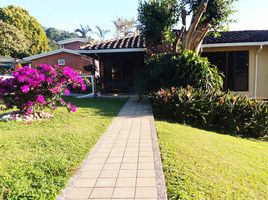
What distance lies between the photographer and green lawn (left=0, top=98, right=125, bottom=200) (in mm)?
3355

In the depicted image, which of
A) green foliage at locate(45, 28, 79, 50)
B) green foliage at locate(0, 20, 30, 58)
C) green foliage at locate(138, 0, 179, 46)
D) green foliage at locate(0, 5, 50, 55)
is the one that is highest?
green foliage at locate(45, 28, 79, 50)

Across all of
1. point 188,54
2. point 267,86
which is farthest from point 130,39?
point 267,86

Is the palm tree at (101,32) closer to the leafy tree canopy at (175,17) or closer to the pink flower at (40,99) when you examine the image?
the leafy tree canopy at (175,17)

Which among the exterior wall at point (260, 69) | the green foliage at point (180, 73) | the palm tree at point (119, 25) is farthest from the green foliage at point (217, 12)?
the palm tree at point (119, 25)

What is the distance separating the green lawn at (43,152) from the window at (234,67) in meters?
8.32

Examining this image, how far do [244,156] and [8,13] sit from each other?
39275 mm

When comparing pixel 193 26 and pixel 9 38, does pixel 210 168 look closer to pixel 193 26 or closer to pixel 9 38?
pixel 193 26

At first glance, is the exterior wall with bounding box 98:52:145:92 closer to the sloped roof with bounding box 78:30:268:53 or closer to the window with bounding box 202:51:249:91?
the sloped roof with bounding box 78:30:268:53

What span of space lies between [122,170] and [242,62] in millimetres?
11477

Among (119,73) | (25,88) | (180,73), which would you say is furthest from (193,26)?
(25,88)

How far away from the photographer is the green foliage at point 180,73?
9680mm

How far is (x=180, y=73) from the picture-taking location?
9.94 metres

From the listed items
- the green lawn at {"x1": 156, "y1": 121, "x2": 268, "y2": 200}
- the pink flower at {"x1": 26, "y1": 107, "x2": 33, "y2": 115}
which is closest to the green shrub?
the green lawn at {"x1": 156, "y1": 121, "x2": 268, "y2": 200}

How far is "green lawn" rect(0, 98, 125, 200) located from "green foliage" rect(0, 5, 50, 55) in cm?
3324
